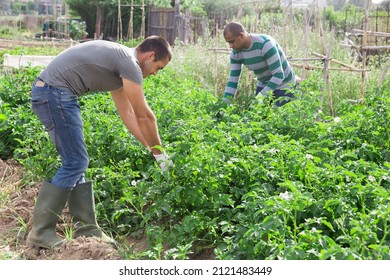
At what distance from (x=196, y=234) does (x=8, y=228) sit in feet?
5.70

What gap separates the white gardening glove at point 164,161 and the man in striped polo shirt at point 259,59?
6.51ft

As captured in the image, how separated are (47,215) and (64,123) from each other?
689 millimetres

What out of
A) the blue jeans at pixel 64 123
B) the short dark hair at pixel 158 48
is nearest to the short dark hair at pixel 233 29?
the short dark hair at pixel 158 48

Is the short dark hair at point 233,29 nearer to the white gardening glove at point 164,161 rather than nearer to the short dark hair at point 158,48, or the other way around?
the short dark hair at point 158,48

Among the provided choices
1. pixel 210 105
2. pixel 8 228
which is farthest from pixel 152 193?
pixel 210 105

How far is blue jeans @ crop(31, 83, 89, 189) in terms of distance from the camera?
4449 millimetres

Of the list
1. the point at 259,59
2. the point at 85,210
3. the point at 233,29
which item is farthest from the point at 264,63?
the point at 85,210

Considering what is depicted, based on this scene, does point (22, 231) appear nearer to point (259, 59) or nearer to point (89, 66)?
point (89, 66)

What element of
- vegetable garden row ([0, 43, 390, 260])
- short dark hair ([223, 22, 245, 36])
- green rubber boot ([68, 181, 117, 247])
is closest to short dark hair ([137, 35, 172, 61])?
vegetable garden row ([0, 43, 390, 260])

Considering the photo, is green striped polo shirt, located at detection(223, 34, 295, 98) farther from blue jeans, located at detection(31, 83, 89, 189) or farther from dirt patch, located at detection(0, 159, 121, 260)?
blue jeans, located at detection(31, 83, 89, 189)

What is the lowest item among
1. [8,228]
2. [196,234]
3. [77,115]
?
[8,228]

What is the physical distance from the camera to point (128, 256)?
4262mm

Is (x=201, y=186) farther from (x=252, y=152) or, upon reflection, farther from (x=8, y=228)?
(x=8, y=228)

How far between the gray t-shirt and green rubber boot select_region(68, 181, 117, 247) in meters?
0.71
